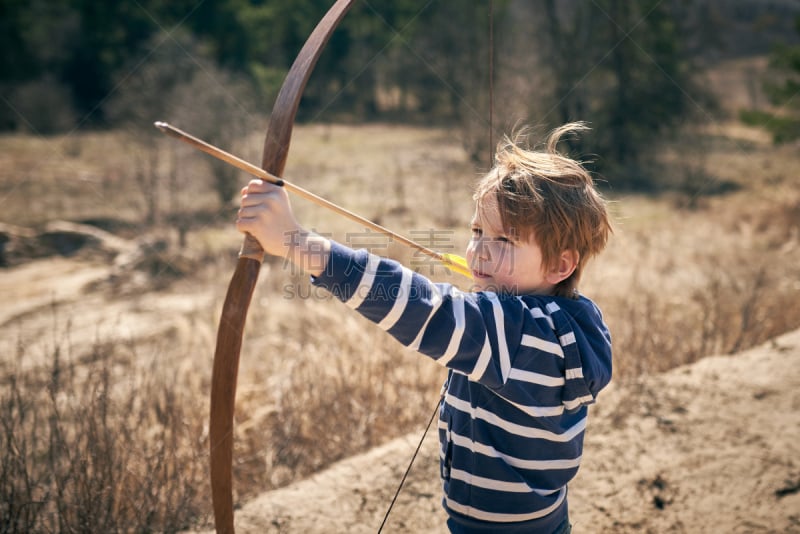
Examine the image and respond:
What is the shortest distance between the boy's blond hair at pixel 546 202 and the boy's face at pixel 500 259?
0.06ft

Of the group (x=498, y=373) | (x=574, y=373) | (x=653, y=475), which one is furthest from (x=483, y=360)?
(x=653, y=475)

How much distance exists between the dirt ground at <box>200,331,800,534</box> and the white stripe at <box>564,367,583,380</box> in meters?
1.47

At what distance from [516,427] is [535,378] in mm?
164

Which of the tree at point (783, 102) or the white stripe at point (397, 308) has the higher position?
the tree at point (783, 102)

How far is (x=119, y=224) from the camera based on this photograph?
38.4 feet

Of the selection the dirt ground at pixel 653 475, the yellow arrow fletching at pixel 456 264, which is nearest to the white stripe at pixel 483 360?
the yellow arrow fletching at pixel 456 264

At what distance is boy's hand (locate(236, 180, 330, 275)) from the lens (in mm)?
1321

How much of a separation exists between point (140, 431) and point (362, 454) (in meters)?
1.17

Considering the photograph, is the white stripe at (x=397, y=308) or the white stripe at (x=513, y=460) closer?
the white stripe at (x=397, y=308)

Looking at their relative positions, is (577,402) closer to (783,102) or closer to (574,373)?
(574,373)

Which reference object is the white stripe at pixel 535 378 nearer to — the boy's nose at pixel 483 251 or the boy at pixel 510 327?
the boy at pixel 510 327

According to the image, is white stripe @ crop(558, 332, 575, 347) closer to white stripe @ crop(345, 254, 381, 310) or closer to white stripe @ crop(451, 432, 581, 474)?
white stripe @ crop(451, 432, 581, 474)

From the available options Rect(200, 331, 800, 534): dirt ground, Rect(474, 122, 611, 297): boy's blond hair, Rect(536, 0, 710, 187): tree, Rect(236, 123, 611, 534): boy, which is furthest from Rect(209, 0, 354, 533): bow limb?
Rect(536, 0, 710, 187): tree

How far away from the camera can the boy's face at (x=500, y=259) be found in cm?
155
